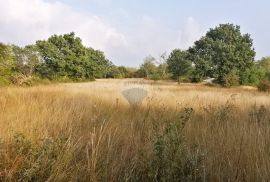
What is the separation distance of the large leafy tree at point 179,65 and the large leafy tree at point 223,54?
3.88 meters

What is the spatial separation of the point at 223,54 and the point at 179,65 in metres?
10.1

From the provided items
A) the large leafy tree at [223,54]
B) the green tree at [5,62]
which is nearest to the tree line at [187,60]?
the large leafy tree at [223,54]

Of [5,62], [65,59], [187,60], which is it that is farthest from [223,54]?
[5,62]

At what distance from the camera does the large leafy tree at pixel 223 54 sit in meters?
42.0

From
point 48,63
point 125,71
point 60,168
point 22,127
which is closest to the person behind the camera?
point 60,168

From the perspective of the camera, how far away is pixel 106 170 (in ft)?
9.34

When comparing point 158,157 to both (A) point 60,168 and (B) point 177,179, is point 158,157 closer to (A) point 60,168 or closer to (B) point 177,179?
(B) point 177,179

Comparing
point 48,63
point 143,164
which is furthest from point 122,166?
point 48,63

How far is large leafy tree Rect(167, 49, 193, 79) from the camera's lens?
49719 millimetres

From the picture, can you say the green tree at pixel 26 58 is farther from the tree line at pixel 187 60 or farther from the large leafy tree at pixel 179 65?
the large leafy tree at pixel 179 65

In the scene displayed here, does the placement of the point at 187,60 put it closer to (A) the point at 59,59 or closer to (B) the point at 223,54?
(B) the point at 223,54

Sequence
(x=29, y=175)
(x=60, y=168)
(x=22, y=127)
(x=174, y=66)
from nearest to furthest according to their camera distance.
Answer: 1. (x=29, y=175)
2. (x=60, y=168)
3. (x=22, y=127)
4. (x=174, y=66)

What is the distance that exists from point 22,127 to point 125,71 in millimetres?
86769

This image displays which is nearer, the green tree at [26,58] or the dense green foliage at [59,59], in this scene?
the green tree at [26,58]
